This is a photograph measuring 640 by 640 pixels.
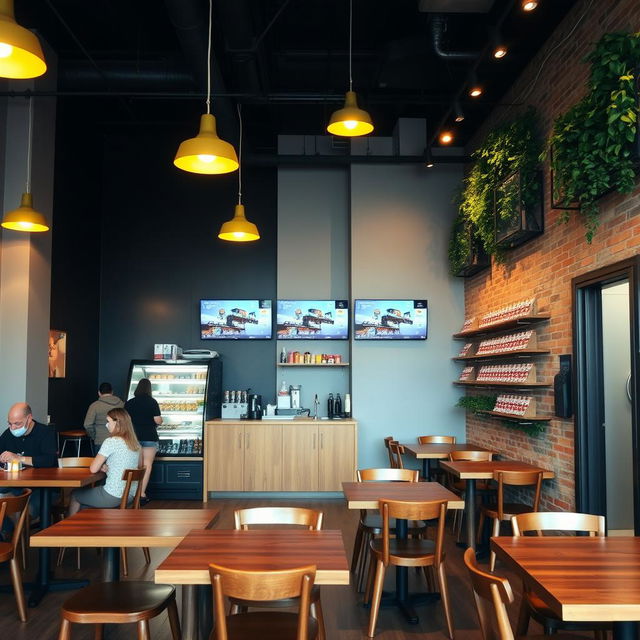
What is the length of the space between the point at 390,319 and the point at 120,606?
5.60 metres

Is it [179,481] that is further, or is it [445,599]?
[179,481]

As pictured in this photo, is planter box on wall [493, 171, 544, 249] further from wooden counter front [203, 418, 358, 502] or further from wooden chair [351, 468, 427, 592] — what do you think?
wooden counter front [203, 418, 358, 502]

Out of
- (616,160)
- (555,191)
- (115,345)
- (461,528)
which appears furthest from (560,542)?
(115,345)

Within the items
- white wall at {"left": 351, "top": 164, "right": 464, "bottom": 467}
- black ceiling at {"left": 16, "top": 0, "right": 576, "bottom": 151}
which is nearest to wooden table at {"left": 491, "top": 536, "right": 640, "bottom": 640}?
black ceiling at {"left": 16, "top": 0, "right": 576, "bottom": 151}

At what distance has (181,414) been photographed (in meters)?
8.05

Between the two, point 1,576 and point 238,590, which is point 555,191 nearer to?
point 238,590

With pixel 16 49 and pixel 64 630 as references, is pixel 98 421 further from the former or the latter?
pixel 16 49

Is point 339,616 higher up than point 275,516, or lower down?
lower down

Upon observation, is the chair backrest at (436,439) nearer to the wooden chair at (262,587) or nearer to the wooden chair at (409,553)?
the wooden chair at (409,553)

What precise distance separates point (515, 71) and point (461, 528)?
4469 mm

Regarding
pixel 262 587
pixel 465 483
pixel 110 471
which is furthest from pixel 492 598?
pixel 465 483

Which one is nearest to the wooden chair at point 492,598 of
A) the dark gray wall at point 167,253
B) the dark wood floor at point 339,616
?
the dark wood floor at point 339,616

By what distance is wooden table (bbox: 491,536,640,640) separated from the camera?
2.05 meters

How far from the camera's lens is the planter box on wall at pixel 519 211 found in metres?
5.60
